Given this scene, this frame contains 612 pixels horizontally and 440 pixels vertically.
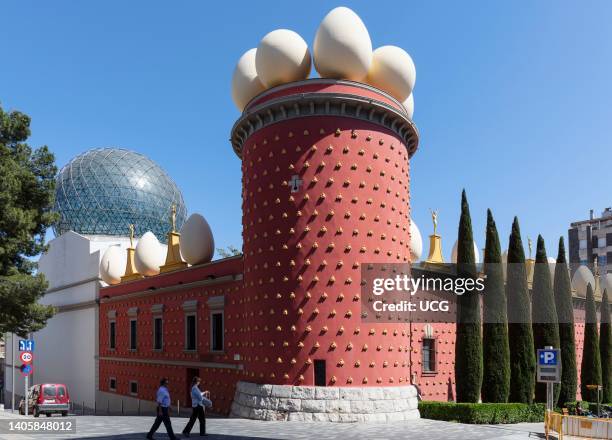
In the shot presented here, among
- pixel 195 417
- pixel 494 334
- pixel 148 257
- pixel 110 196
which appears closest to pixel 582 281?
pixel 494 334

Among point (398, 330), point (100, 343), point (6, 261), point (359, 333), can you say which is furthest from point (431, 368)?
point (100, 343)

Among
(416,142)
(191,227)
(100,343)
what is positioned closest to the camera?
(416,142)

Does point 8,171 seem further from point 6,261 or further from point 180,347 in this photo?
point 180,347

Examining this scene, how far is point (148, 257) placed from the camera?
37188 mm

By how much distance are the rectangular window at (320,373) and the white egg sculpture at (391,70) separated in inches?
460

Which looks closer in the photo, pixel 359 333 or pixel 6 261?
pixel 359 333

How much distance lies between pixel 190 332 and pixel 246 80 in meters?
13.6

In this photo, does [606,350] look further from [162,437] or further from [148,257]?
[162,437]

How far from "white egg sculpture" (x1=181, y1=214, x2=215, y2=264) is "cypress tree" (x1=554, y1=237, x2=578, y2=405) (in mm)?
19555

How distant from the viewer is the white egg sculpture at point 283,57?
23.6 meters

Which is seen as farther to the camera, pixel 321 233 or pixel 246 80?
pixel 246 80

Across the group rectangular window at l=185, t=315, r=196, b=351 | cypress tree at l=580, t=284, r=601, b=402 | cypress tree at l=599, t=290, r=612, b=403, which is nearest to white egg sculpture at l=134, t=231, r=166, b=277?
rectangular window at l=185, t=315, r=196, b=351

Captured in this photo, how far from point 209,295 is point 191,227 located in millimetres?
4190

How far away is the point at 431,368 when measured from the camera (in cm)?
2880
